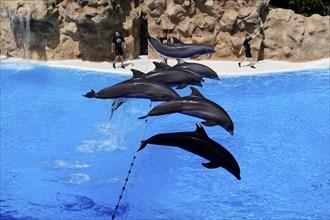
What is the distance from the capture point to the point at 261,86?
1389 centimetres

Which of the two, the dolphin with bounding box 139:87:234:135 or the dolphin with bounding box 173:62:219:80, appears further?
the dolphin with bounding box 173:62:219:80

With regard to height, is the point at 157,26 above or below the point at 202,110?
below

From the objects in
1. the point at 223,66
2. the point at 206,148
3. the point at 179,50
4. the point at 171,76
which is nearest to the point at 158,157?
the point at 179,50

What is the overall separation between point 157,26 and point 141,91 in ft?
36.9

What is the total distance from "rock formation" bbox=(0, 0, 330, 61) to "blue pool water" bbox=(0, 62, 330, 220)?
2.23 meters

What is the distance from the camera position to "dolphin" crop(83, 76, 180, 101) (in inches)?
229

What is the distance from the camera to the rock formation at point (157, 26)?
51.7ft

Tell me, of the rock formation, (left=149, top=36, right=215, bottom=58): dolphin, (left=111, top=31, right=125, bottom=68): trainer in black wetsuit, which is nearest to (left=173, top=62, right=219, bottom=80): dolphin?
(left=149, top=36, right=215, bottom=58): dolphin

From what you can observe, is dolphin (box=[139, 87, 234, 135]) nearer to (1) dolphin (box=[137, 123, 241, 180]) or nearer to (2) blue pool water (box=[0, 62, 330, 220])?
(1) dolphin (box=[137, 123, 241, 180])

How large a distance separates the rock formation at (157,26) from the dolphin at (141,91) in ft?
31.9

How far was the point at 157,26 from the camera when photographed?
1686 centimetres

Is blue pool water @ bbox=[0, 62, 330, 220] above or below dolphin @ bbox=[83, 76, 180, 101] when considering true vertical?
below

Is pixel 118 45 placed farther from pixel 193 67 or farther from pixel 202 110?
pixel 202 110

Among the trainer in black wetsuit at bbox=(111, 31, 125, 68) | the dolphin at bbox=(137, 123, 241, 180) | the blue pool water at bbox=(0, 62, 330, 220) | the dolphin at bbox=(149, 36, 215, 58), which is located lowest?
the blue pool water at bbox=(0, 62, 330, 220)
